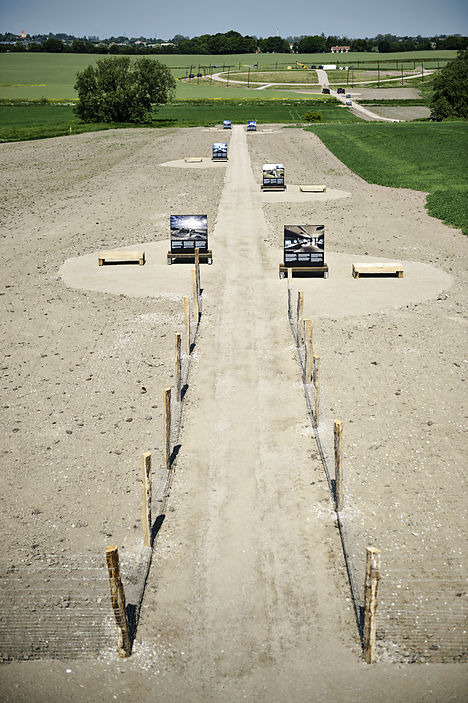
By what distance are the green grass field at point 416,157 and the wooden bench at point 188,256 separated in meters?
15.0

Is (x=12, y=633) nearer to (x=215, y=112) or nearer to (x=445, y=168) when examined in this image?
(x=445, y=168)

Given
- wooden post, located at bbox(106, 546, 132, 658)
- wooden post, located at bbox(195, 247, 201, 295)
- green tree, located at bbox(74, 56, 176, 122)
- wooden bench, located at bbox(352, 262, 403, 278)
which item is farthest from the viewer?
green tree, located at bbox(74, 56, 176, 122)

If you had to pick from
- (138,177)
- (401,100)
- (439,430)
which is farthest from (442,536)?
(401,100)

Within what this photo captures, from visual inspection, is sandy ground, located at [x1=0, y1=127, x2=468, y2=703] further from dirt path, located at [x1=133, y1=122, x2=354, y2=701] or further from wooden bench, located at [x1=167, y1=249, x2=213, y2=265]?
wooden bench, located at [x1=167, y1=249, x2=213, y2=265]

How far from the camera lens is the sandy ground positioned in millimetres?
9133

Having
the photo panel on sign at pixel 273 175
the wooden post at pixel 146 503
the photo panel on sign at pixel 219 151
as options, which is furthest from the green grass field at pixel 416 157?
the wooden post at pixel 146 503

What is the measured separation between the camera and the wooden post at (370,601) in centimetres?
877

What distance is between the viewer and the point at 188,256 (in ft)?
94.8

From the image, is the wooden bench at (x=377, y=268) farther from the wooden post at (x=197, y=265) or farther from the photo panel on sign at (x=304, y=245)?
the wooden post at (x=197, y=265)

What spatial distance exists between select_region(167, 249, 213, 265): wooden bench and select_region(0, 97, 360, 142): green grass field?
61.0 m

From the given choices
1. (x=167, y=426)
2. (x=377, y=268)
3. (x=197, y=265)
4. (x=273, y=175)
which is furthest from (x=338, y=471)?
(x=273, y=175)

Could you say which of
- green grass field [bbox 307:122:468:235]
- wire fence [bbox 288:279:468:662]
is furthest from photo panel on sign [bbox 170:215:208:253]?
wire fence [bbox 288:279:468:662]

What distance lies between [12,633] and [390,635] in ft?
17.7

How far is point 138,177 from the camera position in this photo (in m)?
55.0
